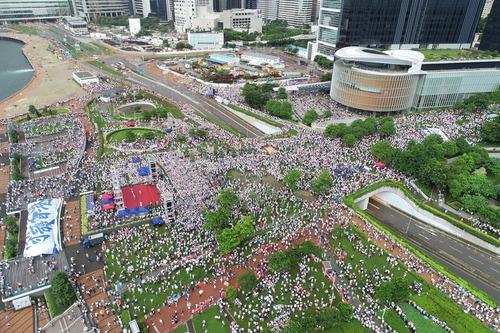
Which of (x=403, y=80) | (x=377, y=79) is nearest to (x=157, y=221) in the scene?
(x=377, y=79)

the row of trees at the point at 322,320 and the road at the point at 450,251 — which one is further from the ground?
the row of trees at the point at 322,320

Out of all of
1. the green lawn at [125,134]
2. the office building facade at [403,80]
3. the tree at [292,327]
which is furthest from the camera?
the office building facade at [403,80]

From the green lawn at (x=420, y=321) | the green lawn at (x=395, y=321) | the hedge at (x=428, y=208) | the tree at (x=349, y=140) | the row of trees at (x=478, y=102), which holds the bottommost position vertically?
the green lawn at (x=420, y=321)

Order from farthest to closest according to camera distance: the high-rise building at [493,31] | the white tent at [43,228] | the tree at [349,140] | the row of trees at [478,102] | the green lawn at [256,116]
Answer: the high-rise building at [493,31] → the row of trees at [478,102] → the green lawn at [256,116] → the tree at [349,140] → the white tent at [43,228]

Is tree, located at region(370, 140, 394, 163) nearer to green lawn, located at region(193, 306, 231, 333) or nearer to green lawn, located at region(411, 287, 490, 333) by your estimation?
green lawn, located at region(411, 287, 490, 333)

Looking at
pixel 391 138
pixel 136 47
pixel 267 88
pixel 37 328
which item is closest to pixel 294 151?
pixel 391 138

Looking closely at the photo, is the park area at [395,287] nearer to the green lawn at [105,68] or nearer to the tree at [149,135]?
the tree at [149,135]

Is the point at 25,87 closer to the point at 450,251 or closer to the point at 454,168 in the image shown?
the point at 454,168

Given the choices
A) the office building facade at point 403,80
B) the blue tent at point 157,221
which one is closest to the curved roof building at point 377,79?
the office building facade at point 403,80
